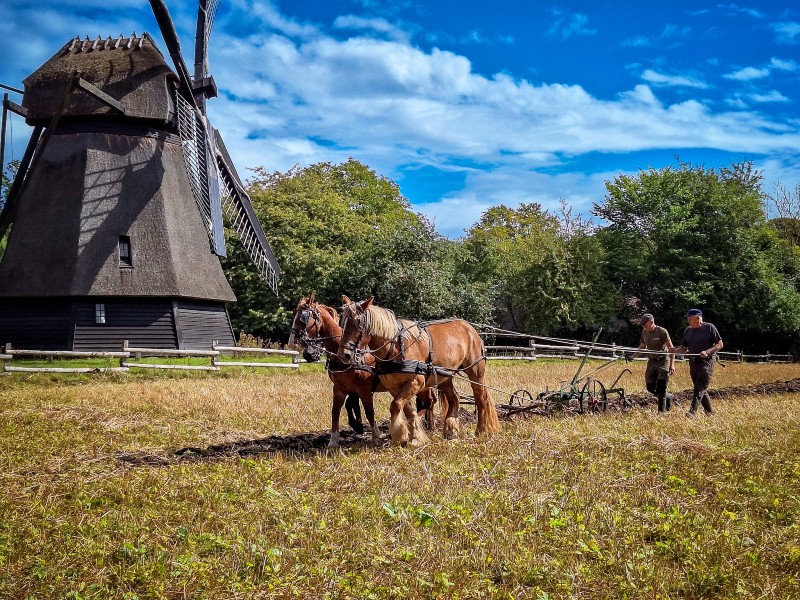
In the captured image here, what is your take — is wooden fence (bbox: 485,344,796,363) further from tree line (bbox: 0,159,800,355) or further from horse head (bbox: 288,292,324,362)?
horse head (bbox: 288,292,324,362)

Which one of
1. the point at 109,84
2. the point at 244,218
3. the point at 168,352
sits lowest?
the point at 168,352

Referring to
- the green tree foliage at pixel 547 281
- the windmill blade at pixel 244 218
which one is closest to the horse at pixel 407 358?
the windmill blade at pixel 244 218

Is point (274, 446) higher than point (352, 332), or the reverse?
point (352, 332)

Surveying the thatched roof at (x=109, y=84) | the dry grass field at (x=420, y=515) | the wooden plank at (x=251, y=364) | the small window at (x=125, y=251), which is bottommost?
the dry grass field at (x=420, y=515)

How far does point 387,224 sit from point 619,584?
41273 mm

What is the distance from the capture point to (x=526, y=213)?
194 ft

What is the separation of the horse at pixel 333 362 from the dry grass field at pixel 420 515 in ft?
2.36

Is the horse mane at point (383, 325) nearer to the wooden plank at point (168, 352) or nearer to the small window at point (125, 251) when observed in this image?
the wooden plank at point (168, 352)

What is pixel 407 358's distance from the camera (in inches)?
332

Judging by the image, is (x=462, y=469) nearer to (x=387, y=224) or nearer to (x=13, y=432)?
(x=13, y=432)

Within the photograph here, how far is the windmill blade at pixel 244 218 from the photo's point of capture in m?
22.2

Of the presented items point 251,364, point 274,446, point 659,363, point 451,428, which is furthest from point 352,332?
point 251,364

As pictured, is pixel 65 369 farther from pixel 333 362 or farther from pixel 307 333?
pixel 333 362

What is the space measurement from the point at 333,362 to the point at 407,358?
1.14 meters
